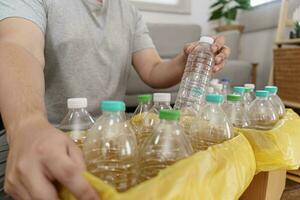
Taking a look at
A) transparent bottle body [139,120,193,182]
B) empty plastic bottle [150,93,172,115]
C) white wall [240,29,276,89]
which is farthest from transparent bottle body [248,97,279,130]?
white wall [240,29,276,89]

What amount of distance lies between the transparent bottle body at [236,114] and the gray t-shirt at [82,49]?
1.46ft

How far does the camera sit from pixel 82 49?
0.93 m

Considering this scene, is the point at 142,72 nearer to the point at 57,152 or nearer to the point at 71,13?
the point at 71,13

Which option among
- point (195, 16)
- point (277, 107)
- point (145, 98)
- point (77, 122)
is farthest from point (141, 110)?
point (195, 16)

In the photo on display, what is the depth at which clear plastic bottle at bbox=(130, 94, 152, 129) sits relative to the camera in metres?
0.70

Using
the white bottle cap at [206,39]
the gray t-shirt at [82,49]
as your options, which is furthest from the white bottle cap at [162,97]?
the gray t-shirt at [82,49]

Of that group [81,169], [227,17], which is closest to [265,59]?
[227,17]

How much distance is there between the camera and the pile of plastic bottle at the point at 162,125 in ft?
1.54

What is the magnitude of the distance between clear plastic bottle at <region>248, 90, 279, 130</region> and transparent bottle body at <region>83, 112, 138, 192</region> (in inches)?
17.5

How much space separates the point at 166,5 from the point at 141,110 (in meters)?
2.35

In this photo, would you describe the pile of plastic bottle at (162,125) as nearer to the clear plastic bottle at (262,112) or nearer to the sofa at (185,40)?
Result: the clear plastic bottle at (262,112)

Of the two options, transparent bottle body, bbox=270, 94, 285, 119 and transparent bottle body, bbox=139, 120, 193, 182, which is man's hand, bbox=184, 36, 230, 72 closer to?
transparent bottle body, bbox=270, 94, 285, 119

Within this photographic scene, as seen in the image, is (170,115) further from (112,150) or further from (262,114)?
(262,114)

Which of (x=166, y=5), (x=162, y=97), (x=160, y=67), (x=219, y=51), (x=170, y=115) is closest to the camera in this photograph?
(x=170, y=115)
